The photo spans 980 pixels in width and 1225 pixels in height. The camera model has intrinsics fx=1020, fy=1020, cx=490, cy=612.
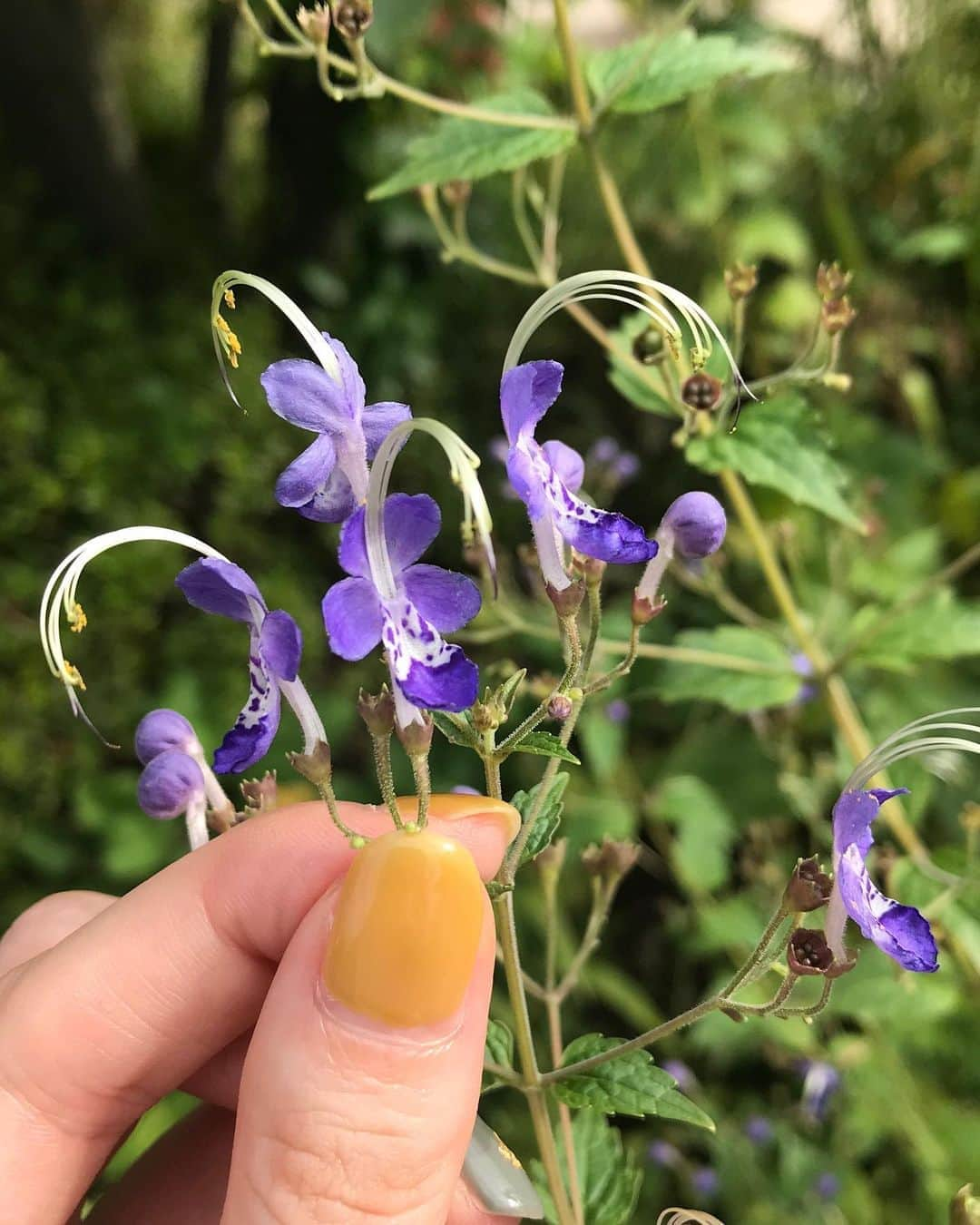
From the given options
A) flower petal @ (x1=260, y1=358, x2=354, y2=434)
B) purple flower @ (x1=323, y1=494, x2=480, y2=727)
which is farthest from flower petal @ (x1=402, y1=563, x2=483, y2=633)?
flower petal @ (x1=260, y1=358, x2=354, y2=434)

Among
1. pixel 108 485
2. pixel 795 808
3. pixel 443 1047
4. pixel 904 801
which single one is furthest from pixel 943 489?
pixel 443 1047

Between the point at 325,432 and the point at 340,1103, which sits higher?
the point at 325,432

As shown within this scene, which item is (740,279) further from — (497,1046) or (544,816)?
(497,1046)

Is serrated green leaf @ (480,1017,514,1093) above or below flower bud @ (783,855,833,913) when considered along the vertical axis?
below

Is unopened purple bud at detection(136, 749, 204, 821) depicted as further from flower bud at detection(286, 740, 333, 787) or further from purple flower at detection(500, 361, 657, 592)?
purple flower at detection(500, 361, 657, 592)

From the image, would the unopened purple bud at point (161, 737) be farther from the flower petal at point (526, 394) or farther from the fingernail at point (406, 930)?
the flower petal at point (526, 394)

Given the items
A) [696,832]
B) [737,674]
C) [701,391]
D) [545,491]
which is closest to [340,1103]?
[545,491]

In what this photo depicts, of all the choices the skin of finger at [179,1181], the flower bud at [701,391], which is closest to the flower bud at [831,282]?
the flower bud at [701,391]
